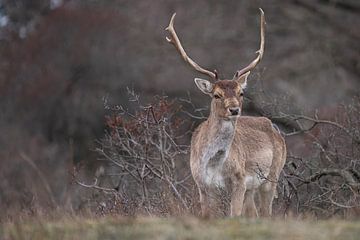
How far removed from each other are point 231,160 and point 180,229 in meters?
5.13

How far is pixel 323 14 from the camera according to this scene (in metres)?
27.7

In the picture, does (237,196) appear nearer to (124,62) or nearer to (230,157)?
(230,157)

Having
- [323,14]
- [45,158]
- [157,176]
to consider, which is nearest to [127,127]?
[157,176]

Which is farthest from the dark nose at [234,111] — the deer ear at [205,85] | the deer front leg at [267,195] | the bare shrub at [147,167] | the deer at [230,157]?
the deer front leg at [267,195]

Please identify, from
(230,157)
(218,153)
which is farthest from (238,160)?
(218,153)

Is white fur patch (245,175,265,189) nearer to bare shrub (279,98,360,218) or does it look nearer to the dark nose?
bare shrub (279,98,360,218)

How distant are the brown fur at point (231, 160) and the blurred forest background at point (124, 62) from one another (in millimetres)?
3506

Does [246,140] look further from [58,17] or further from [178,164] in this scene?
[58,17]

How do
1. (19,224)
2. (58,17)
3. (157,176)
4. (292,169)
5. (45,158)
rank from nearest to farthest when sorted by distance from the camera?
1. (19,224)
2. (157,176)
3. (292,169)
4. (45,158)
5. (58,17)

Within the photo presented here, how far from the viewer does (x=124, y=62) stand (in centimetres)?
3541

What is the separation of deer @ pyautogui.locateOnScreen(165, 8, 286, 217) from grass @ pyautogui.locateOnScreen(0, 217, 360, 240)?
358 centimetres

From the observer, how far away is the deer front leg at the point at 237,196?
43.5 ft

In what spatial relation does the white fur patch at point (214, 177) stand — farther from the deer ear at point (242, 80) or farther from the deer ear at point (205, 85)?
the deer ear at point (242, 80)

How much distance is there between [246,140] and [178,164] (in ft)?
14.6
